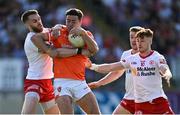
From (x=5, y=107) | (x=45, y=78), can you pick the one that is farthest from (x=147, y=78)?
(x=5, y=107)

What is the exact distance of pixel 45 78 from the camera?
1350 centimetres

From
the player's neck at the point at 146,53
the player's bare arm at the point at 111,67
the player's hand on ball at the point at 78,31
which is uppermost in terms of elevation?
the player's hand on ball at the point at 78,31

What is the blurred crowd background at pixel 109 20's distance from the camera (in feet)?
69.4

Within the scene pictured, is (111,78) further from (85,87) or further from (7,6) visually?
(7,6)

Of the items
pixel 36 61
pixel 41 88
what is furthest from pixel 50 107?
pixel 36 61

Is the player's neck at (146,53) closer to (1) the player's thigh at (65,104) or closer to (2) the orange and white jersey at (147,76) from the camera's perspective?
(2) the orange and white jersey at (147,76)

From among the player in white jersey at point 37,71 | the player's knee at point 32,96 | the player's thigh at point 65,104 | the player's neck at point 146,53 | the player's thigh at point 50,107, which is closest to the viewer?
the player's neck at point 146,53

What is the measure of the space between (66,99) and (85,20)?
1035cm

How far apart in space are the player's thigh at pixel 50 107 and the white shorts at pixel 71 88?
3.42ft

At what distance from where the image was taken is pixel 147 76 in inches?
472

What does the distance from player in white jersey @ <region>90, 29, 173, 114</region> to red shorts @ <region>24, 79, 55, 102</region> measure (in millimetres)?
1947

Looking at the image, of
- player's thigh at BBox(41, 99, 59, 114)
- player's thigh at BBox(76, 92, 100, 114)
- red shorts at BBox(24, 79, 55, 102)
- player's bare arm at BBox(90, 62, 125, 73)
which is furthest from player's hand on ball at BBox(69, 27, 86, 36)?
player's thigh at BBox(41, 99, 59, 114)

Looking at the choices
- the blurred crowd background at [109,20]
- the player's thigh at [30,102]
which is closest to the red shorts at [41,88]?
the player's thigh at [30,102]

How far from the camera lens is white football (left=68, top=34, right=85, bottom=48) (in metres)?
12.5
